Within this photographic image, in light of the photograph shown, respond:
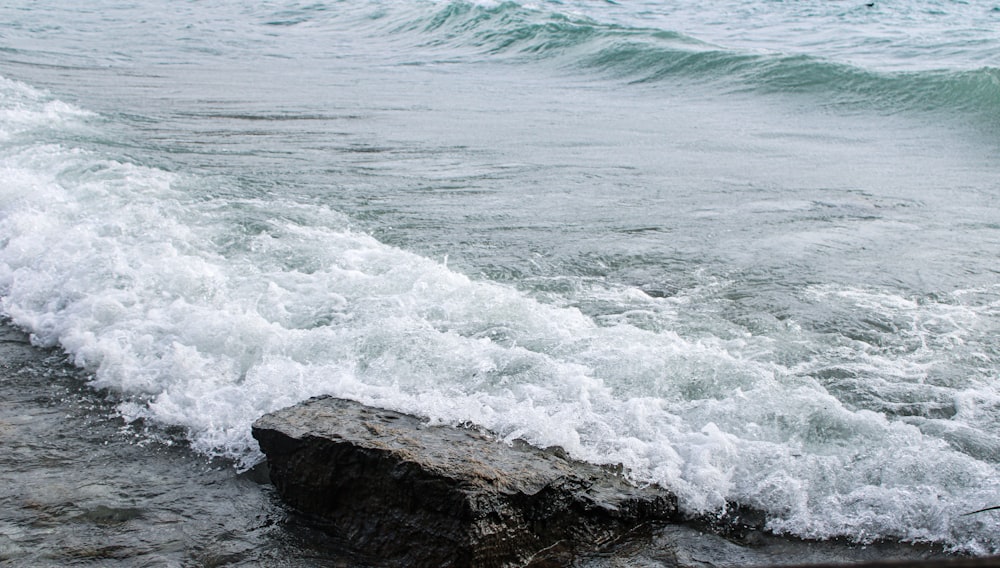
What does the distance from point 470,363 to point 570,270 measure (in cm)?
196

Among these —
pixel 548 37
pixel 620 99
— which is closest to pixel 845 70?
pixel 620 99

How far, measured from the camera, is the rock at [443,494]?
Answer: 3309 mm

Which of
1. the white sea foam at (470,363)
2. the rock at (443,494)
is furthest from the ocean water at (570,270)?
the rock at (443,494)

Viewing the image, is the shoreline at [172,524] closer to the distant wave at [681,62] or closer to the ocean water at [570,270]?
the ocean water at [570,270]

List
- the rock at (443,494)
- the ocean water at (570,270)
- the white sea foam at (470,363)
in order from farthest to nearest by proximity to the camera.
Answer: the ocean water at (570,270) < the white sea foam at (470,363) < the rock at (443,494)

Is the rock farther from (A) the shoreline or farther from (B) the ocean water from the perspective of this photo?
(B) the ocean water

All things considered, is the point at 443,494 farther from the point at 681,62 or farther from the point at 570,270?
the point at 681,62

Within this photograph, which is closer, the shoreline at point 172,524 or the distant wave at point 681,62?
the shoreline at point 172,524

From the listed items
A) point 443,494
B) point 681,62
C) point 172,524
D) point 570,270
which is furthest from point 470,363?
point 681,62

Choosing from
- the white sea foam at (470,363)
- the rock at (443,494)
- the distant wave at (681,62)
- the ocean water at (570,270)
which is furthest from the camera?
the distant wave at (681,62)

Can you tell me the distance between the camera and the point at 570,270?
6652 mm

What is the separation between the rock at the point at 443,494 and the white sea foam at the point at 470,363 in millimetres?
292

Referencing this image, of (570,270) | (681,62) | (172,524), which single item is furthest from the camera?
(681,62)

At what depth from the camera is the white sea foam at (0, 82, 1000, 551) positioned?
3.85 m
